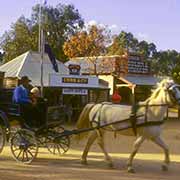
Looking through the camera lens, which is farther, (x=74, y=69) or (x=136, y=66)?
(x=136, y=66)

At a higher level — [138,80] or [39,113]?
[138,80]

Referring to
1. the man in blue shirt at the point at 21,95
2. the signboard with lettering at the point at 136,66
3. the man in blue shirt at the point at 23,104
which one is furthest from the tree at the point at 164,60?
the man in blue shirt at the point at 23,104

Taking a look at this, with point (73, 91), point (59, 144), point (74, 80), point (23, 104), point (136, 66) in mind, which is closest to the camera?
point (23, 104)

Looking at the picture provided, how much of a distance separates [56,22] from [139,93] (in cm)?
2375

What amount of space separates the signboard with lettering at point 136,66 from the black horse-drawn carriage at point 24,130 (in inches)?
1176

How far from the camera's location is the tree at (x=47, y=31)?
58094mm

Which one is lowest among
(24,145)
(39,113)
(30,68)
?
(24,145)

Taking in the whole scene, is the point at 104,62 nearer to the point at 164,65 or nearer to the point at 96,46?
the point at 96,46

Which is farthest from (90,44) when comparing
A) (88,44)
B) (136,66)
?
(136,66)

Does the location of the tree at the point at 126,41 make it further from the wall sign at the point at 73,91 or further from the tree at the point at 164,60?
the wall sign at the point at 73,91

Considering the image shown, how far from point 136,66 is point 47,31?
20.3 meters

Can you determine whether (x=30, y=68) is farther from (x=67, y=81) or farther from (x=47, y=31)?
(x=47, y=31)

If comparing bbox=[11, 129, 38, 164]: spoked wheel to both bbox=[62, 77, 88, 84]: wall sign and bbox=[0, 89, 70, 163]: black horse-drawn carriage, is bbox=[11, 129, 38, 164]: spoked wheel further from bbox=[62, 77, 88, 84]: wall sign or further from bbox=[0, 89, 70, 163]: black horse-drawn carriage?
bbox=[62, 77, 88, 84]: wall sign

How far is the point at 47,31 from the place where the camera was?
60938 millimetres
